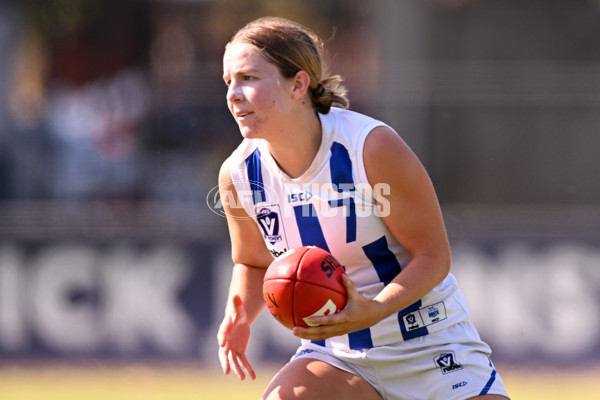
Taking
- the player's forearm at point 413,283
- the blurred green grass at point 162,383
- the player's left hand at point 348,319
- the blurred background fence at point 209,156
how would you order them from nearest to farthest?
the player's left hand at point 348,319
the player's forearm at point 413,283
the blurred green grass at point 162,383
the blurred background fence at point 209,156

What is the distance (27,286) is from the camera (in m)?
8.32

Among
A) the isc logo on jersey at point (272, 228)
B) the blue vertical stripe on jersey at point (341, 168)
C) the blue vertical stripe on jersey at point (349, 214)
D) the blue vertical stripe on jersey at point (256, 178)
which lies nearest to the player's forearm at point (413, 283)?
the blue vertical stripe on jersey at point (349, 214)

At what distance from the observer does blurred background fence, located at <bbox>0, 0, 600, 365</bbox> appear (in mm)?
8320

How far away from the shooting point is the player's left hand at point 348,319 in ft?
10.00

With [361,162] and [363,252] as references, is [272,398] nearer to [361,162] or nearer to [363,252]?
[363,252]

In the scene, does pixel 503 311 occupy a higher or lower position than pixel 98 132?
lower

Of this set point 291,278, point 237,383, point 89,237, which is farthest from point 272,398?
point 89,237

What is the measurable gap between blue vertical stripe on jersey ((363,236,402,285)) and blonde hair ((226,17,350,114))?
0.56 meters

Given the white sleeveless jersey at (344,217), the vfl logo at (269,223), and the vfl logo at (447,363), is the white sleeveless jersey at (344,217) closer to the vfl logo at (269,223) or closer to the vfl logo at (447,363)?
the vfl logo at (269,223)

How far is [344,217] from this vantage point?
11.2ft

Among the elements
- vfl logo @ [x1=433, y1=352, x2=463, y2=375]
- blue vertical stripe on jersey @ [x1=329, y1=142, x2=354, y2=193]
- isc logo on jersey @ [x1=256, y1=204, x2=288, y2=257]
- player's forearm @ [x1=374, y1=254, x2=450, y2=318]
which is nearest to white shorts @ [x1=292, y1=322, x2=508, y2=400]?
vfl logo @ [x1=433, y1=352, x2=463, y2=375]

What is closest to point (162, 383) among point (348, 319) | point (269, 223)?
point (269, 223)

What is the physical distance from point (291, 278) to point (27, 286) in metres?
5.73

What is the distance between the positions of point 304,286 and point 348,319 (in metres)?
0.19
